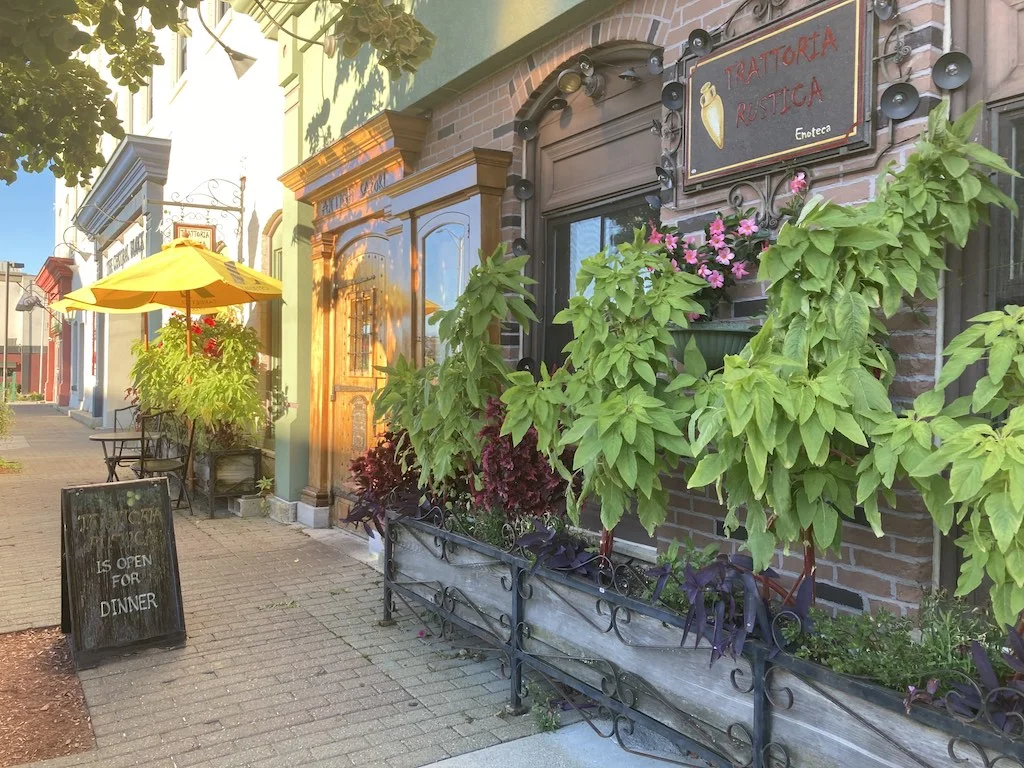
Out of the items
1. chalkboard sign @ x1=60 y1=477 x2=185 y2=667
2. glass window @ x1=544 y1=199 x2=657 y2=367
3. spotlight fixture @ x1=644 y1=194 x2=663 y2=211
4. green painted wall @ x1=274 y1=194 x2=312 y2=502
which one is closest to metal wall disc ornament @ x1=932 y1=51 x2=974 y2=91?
spotlight fixture @ x1=644 y1=194 x2=663 y2=211

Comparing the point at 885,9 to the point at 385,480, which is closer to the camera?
the point at 885,9

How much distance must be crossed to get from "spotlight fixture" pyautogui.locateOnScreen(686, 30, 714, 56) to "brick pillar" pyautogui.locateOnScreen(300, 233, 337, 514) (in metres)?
4.62

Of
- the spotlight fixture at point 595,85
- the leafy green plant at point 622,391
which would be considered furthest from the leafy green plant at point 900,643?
the spotlight fixture at point 595,85

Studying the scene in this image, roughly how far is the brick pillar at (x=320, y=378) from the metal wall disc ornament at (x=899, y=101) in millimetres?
5539

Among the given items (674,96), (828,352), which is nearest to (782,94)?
(674,96)

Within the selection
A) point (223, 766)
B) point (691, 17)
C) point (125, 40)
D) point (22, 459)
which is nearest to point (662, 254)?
point (691, 17)

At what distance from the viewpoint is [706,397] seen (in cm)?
236

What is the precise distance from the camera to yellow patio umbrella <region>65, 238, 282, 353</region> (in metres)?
7.37

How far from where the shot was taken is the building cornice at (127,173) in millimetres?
13008

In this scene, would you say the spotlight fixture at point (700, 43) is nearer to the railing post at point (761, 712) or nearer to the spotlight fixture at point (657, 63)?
the spotlight fixture at point (657, 63)

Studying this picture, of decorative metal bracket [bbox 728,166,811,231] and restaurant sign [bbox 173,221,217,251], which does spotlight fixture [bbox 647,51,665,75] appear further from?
restaurant sign [bbox 173,221,217,251]

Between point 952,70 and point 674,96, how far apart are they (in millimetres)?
1251

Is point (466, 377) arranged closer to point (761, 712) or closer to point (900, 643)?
point (761, 712)

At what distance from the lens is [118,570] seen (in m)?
4.14
